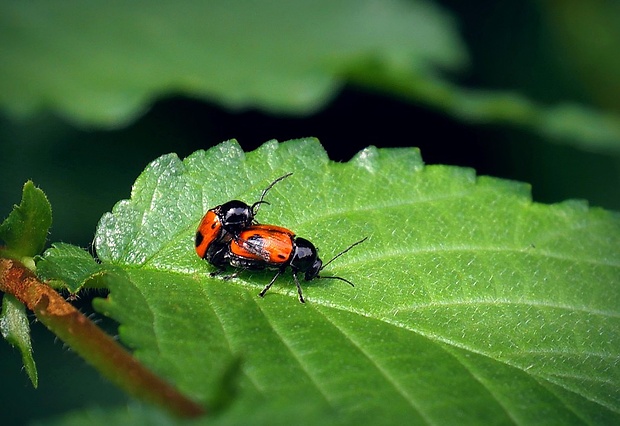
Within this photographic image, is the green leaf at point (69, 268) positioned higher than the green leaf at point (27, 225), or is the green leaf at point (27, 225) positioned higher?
the green leaf at point (27, 225)

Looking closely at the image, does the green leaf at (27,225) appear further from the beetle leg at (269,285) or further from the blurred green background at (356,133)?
the blurred green background at (356,133)

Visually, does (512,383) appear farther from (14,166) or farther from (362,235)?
(14,166)

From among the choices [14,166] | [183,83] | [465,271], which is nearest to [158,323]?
[465,271]

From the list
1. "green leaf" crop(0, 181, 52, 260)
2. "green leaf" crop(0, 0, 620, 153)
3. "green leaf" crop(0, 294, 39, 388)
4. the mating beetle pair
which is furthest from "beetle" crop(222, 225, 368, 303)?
"green leaf" crop(0, 0, 620, 153)

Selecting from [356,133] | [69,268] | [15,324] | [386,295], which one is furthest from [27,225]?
[356,133]

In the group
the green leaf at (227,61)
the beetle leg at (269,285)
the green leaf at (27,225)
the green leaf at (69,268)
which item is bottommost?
the beetle leg at (269,285)

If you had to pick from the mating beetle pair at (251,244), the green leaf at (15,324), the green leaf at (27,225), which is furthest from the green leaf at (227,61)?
the green leaf at (15,324)
